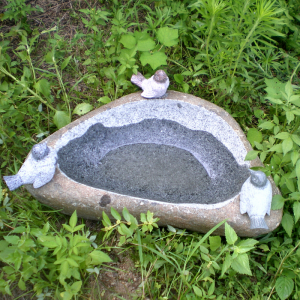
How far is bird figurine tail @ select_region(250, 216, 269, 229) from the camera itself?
1554 millimetres

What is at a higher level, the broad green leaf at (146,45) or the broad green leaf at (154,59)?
the broad green leaf at (146,45)

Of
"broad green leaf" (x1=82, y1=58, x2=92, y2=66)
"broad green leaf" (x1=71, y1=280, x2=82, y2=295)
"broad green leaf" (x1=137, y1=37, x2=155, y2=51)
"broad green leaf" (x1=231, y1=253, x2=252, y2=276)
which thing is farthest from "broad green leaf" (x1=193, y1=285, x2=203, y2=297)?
"broad green leaf" (x1=82, y1=58, x2=92, y2=66)

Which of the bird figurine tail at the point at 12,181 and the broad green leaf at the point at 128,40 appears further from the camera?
the broad green leaf at the point at 128,40

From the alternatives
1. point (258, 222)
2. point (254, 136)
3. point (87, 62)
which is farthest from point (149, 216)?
point (87, 62)

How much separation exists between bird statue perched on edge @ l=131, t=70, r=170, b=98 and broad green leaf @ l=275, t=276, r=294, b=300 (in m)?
1.29

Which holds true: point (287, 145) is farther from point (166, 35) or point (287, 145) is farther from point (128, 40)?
point (128, 40)

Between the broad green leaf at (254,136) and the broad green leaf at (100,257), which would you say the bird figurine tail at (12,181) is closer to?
the broad green leaf at (100,257)

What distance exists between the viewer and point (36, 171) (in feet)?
5.35

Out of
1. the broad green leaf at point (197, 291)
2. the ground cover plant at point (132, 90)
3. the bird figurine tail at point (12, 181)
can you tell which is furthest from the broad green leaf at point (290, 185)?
the bird figurine tail at point (12, 181)

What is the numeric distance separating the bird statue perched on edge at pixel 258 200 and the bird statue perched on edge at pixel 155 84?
0.77m

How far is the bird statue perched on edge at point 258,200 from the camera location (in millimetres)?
1572

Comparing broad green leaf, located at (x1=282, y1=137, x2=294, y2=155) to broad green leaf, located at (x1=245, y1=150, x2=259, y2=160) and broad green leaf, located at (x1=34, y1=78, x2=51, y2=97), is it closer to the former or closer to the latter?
broad green leaf, located at (x1=245, y1=150, x2=259, y2=160)

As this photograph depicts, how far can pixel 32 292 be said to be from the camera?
167 cm

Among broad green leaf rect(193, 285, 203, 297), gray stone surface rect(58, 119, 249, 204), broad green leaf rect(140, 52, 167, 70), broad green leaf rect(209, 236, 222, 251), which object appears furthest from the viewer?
broad green leaf rect(140, 52, 167, 70)
